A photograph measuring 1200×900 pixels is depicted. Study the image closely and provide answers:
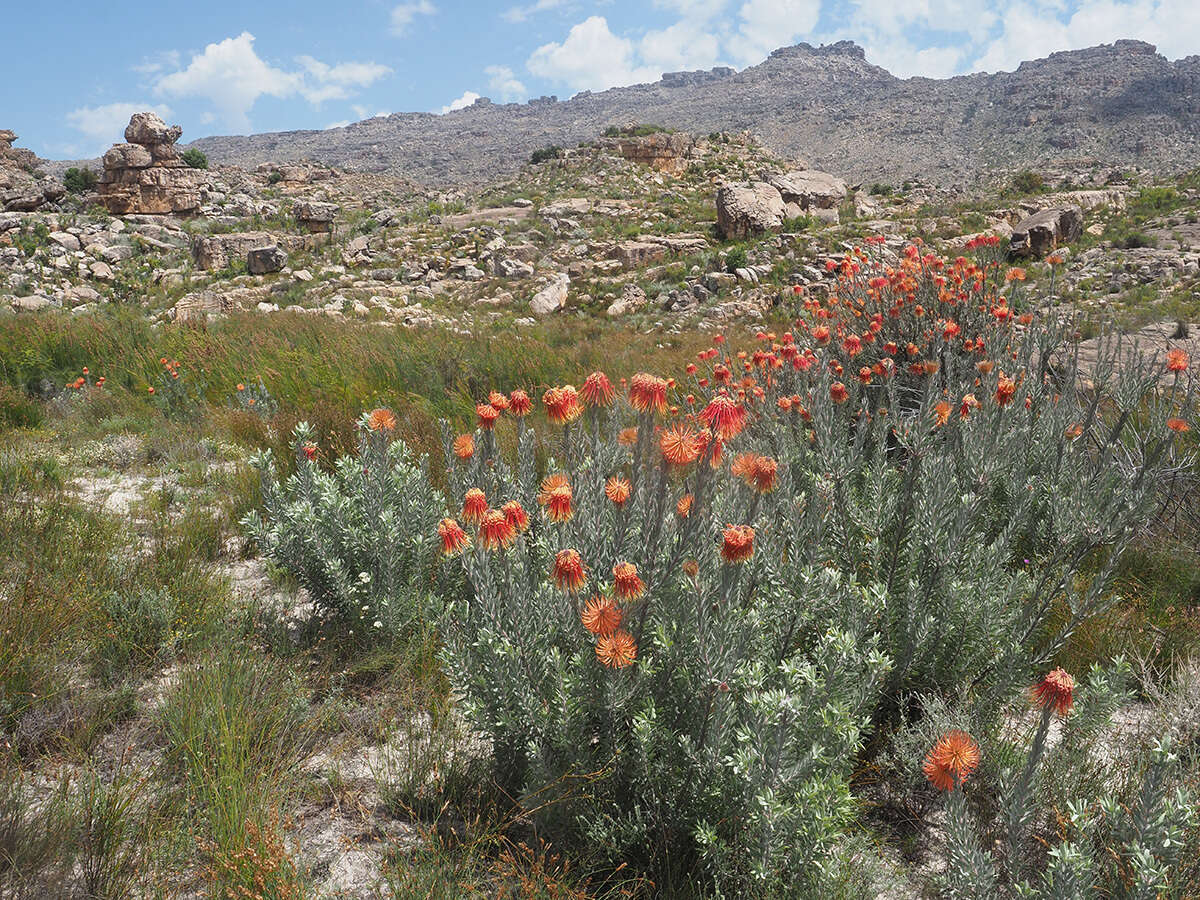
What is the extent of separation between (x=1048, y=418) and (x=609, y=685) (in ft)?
9.81

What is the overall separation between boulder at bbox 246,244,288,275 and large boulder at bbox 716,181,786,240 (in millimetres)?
13645

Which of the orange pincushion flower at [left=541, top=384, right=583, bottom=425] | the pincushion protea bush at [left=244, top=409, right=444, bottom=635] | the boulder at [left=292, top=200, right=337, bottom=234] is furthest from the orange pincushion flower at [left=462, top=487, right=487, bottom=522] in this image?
the boulder at [left=292, top=200, right=337, bottom=234]

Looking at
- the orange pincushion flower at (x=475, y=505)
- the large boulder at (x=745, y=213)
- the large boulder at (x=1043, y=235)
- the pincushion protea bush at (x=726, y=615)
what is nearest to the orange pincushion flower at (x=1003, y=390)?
the pincushion protea bush at (x=726, y=615)

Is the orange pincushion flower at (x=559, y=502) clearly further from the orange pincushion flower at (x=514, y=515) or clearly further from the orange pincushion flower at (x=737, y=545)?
the orange pincushion flower at (x=737, y=545)

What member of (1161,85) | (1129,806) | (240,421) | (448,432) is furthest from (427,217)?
(1161,85)

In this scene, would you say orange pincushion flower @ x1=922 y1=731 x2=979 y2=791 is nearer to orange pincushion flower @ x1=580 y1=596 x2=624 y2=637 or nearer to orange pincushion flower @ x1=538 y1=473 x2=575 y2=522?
orange pincushion flower @ x1=580 y1=596 x2=624 y2=637

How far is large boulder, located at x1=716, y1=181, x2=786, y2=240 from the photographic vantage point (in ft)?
68.9

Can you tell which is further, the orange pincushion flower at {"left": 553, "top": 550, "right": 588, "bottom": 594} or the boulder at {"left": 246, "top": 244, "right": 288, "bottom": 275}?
the boulder at {"left": 246, "top": 244, "right": 288, "bottom": 275}

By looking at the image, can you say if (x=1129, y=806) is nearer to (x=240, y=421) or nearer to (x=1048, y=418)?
(x=1048, y=418)

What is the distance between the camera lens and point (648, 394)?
1625 millimetres

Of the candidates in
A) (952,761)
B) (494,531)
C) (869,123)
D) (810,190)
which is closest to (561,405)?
(494,531)

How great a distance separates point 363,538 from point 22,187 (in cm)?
3229

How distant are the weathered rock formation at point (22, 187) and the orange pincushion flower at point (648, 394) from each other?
105ft

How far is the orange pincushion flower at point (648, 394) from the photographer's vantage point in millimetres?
1603
